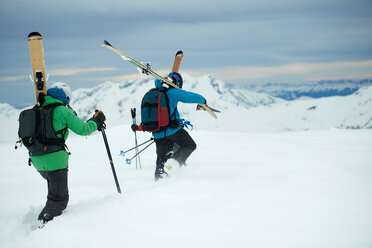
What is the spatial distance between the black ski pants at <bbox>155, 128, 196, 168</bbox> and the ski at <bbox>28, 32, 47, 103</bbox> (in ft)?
9.26

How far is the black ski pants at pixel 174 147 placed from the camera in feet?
22.4

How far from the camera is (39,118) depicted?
4582mm

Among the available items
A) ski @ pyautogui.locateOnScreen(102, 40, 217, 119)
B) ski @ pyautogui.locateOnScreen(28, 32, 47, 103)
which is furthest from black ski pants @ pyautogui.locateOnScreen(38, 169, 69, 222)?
ski @ pyautogui.locateOnScreen(102, 40, 217, 119)

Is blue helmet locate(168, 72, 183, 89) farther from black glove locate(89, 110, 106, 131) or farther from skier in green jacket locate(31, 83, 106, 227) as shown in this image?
skier in green jacket locate(31, 83, 106, 227)

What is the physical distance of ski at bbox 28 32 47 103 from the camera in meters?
5.20

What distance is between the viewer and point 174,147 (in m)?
A: 7.50

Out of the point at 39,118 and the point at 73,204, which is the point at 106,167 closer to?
the point at 73,204

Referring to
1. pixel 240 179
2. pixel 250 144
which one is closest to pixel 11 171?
pixel 240 179

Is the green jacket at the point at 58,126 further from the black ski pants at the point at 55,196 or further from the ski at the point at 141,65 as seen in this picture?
the ski at the point at 141,65

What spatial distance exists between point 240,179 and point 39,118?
3.93 metres

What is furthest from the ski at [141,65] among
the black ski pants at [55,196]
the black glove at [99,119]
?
the black ski pants at [55,196]

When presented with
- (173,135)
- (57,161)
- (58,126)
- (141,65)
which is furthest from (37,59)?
(173,135)

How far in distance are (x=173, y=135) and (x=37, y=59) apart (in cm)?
331

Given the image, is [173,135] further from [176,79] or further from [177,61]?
[177,61]
